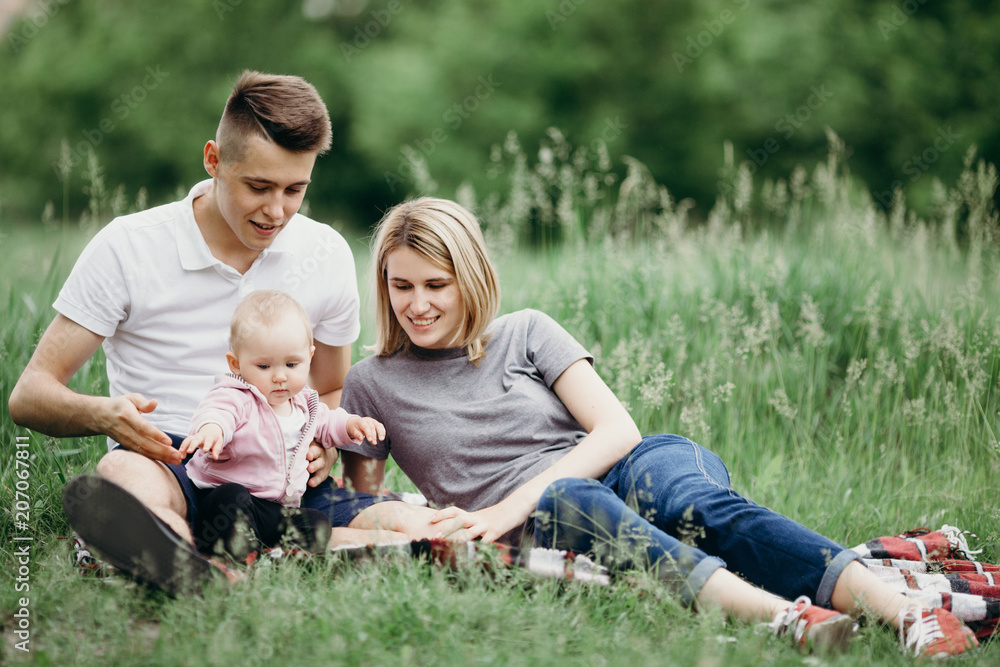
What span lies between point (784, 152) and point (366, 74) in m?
8.93

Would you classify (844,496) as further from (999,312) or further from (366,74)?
(366,74)

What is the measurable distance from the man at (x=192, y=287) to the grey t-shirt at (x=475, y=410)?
0.19 m

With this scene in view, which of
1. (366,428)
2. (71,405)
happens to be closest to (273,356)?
(366,428)

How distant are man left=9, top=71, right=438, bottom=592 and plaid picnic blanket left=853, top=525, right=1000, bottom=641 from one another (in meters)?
1.42

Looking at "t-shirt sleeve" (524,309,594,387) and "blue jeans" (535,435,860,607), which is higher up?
"t-shirt sleeve" (524,309,594,387)

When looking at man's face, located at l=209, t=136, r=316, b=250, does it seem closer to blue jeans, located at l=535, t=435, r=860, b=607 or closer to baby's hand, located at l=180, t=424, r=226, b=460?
baby's hand, located at l=180, t=424, r=226, b=460

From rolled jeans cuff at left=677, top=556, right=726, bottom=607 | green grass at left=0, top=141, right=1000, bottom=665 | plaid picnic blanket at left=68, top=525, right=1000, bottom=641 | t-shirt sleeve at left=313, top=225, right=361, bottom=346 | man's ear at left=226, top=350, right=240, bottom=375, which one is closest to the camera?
green grass at left=0, top=141, right=1000, bottom=665

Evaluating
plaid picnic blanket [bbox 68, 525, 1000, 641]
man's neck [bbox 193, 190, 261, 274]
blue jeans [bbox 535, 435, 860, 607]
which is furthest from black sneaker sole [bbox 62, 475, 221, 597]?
man's neck [bbox 193, 190, 261, 274]

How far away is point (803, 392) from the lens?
391 cm

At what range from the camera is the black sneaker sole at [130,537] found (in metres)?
1.91

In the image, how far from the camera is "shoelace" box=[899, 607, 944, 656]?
1964 millimetres

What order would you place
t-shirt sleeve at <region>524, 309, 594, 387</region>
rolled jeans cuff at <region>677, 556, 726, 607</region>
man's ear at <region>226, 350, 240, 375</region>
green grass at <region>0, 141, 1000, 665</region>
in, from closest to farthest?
green grass at <region>0, 141, 1000, 665</region>
rolled jeans cuff at <region>677, 556, 726, 607</region>
man's ear at <region>226, 350, 240, 375</region>
t-shirt sleeve at <region>524, 309, 594, 387</region>

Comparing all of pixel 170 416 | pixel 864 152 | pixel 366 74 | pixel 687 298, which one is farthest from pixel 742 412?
pixel 366 74

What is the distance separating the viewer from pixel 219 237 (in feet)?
9.06
